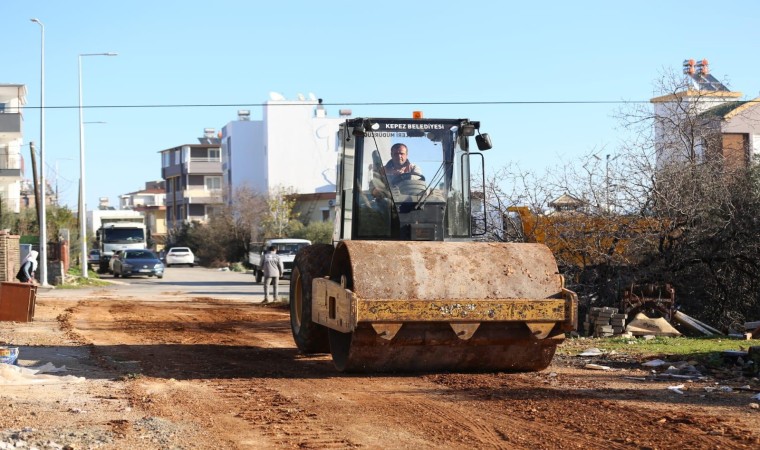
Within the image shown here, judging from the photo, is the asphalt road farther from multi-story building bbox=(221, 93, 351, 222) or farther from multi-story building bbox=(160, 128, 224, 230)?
multi-story building bbox=(160, 128, 224, 230)

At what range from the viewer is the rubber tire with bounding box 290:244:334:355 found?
13.2m

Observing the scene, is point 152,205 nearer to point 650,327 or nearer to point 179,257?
point 179,257

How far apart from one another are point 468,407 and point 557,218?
32.0ft

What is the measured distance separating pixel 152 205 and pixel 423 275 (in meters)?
127

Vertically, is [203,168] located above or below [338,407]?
above

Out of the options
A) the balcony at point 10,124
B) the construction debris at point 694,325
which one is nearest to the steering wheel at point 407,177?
the construction debris at point 694,325

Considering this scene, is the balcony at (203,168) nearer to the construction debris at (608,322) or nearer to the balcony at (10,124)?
the balcony at (10,124)

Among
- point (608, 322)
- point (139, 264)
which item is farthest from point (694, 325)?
point (139, 264)

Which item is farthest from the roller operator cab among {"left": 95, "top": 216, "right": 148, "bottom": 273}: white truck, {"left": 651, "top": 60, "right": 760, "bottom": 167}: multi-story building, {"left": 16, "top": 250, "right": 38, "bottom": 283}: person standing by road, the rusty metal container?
{"left": 95, "top": 216, "right": 148, "bottom": 273}: white truck

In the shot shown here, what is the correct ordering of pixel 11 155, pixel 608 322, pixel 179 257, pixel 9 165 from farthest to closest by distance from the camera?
1. pixel 179 257
2. pixel 11 155
3. pixel 9 165
4. pixel 608 322

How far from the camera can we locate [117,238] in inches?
2114

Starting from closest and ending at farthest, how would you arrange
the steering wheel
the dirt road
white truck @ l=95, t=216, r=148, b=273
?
the dirt road
the steering wheel
white truck @ l=95, t=216, r=148, b=273

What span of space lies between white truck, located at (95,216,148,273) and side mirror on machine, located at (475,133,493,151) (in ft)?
140

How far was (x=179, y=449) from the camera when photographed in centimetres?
765
